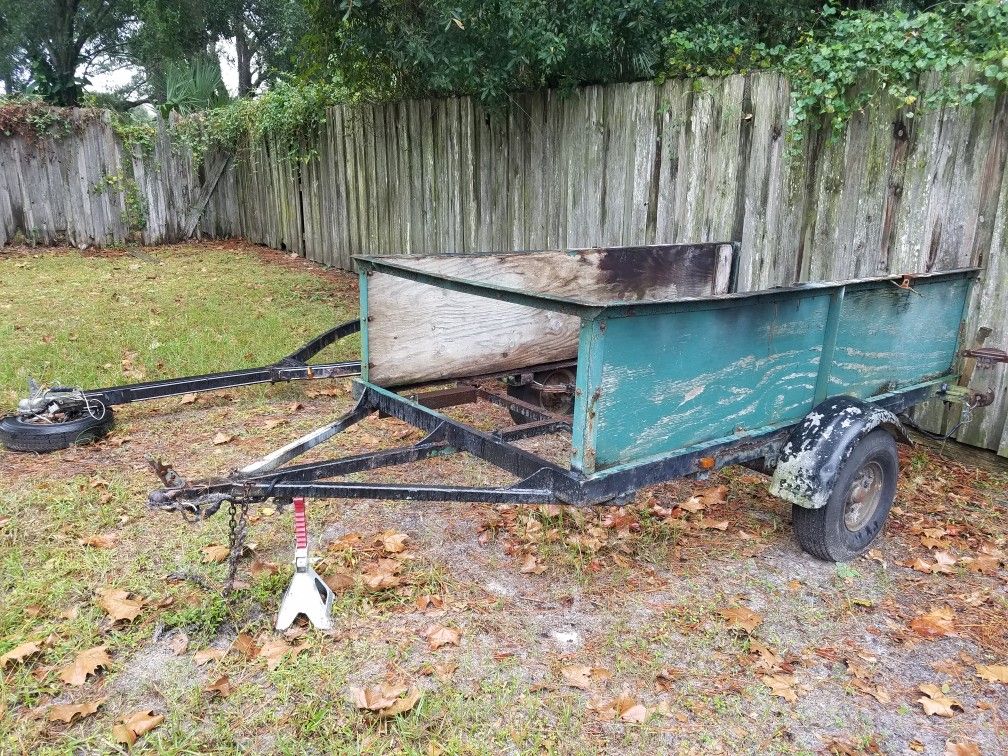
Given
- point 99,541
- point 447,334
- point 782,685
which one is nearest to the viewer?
point 782,685

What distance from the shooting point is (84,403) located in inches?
201

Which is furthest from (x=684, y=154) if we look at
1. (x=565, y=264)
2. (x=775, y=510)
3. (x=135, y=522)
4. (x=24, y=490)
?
(x=24, y=490)

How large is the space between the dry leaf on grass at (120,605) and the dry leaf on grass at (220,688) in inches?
25.2

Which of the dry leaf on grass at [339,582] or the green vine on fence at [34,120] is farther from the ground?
the green vine on fence at [34,120]

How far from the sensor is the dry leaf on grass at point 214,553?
368 centimetres

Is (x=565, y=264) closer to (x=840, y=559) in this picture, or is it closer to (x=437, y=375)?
(x=437, y=375)

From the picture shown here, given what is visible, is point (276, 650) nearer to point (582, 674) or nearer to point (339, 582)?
point (339, 582)

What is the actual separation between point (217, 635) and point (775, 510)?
3.04 metres

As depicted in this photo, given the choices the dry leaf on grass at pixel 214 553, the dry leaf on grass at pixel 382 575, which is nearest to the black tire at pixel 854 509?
the dry leaf on grass at pixel 382 575

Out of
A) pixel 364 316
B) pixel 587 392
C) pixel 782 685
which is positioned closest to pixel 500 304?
pixel 364 316

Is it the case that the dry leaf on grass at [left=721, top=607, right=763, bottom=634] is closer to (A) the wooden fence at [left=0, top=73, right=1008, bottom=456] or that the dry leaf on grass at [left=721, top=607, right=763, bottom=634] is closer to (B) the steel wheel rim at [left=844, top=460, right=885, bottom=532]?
(B) the steel wheel rim at [left=844, top=460, right=885, bottom=532]

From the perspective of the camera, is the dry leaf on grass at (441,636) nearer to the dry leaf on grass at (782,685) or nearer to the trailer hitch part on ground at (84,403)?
the dry leaf on grass at (782,685)

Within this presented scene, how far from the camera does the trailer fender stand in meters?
3.35

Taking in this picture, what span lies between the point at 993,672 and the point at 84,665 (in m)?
3.54
